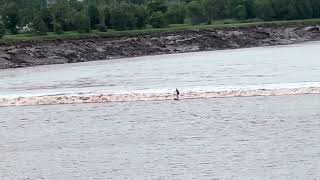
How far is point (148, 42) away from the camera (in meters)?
62.7

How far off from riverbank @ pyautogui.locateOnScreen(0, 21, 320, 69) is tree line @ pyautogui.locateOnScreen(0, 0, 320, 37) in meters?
7.01

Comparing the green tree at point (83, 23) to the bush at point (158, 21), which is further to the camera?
the bush at point (158, 21)

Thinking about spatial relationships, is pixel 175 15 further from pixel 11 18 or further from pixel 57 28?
pixel 11 18

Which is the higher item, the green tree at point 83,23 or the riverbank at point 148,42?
the green tree at point 83,23

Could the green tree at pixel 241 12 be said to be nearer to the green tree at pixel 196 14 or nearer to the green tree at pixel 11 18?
the green tree at pixel 196 14

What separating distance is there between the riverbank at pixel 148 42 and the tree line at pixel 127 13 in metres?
7.01

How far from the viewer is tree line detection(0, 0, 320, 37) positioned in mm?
69312

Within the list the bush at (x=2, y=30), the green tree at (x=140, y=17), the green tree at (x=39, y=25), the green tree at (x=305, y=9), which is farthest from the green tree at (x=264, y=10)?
the bush at (x=2, y=30)

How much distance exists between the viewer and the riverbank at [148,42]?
54406 millimetres

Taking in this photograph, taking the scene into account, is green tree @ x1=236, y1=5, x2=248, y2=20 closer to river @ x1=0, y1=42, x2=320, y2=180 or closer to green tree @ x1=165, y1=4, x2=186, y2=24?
green tree @ x1=165, y1=4, x2=186, y2=24

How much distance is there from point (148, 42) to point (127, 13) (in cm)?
1209

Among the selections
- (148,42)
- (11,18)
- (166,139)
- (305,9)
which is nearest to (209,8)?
(305,9)

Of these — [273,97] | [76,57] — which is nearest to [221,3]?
[76,57]

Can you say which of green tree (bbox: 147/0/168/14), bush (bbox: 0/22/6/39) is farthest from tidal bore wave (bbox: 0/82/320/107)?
green tree (bbox: 147/0/168/14)
